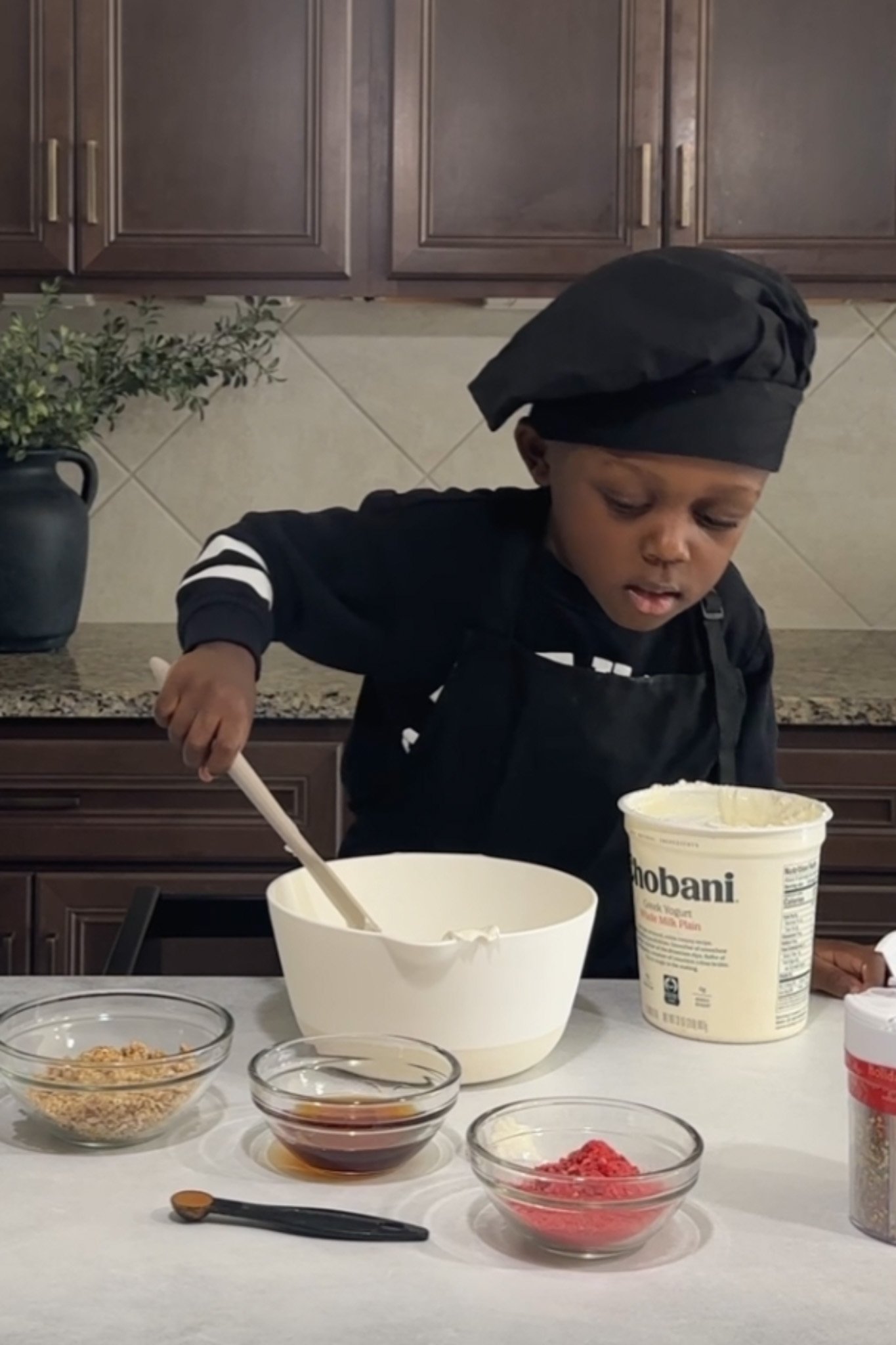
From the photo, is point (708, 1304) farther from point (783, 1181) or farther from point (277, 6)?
point (277, 6)

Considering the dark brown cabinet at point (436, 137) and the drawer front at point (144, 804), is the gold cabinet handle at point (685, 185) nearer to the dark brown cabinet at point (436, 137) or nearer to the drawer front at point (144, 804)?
the dark brown cabinet at point (436, 137)

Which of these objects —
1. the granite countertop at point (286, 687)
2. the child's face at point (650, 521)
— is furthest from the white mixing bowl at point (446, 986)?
the granite countertop at point (286, 687)

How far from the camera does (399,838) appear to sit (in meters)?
1.48

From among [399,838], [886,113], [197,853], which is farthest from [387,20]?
[399,838]

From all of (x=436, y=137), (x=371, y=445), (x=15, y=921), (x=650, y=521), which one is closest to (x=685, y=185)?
(x=436, y=137)

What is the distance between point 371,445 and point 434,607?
1321mm

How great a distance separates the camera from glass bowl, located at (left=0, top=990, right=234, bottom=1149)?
0.83 meters

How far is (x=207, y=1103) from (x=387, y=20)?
188 cm

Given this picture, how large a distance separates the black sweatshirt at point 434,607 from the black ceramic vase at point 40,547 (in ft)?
3.22

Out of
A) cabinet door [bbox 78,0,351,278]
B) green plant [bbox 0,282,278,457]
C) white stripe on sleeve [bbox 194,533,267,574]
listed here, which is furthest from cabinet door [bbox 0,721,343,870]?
white stripe on sleeve [bbox 194,533,267,574]

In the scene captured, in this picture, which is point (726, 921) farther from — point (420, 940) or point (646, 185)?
point (646, 185)

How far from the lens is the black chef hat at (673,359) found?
1135mm

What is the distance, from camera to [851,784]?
2.19 m

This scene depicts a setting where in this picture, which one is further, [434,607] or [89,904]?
[89,904]
